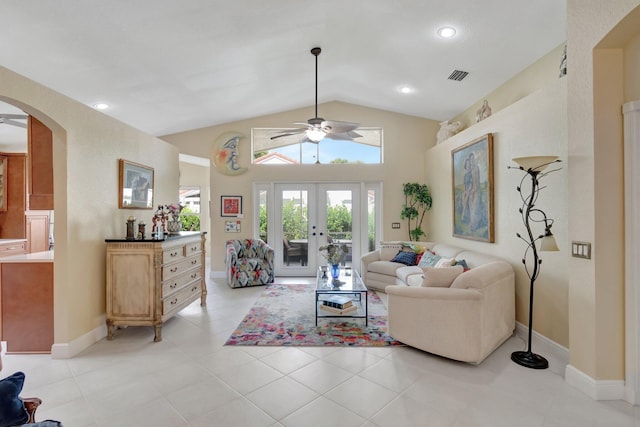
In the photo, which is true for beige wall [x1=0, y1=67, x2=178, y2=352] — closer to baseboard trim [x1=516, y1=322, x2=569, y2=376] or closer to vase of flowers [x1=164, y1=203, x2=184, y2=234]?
vase of flowers [x1=164, y1=203, x2=184, y2=234]

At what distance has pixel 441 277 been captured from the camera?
2.80 m

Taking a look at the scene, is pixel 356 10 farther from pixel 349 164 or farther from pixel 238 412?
pixel 238 412

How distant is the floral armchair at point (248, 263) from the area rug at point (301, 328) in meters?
0.91

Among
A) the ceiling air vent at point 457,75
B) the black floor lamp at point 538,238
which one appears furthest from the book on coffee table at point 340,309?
the ceiling air vent at point 457,75

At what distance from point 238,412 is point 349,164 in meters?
4.99

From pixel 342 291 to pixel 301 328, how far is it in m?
0.64

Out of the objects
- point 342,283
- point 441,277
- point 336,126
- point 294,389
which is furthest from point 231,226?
point 441,277

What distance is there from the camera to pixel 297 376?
244cm

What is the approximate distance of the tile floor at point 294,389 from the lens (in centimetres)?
193

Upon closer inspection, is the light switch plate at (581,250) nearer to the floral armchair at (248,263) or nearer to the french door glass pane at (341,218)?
the french door glass pane at (341,218)

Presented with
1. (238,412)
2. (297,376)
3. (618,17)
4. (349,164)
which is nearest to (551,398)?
(297,376)

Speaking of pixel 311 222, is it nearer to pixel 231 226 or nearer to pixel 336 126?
pixel 231 226

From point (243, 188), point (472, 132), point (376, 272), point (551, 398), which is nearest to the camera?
point (551, 398)

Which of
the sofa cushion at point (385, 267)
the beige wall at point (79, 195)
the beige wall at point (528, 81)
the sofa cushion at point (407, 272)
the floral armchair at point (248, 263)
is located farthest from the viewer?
the floral armchair at point (248, 263)
